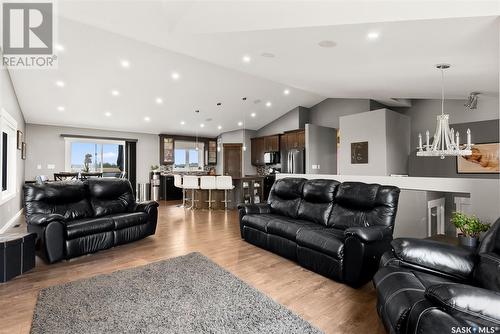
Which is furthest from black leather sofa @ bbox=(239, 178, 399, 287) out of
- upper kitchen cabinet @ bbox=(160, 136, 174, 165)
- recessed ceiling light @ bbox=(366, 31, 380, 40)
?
upper kitchen cabinet @ bbox=(160, 136, 174, 165)

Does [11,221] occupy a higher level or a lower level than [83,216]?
lower

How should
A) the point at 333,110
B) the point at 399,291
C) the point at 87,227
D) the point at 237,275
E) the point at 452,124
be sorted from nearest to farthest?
the point at 399,291 < the point at 237,275 < the point at 87,227 < the point at 452,124 < the point at 333,110

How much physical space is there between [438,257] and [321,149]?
6.24 m

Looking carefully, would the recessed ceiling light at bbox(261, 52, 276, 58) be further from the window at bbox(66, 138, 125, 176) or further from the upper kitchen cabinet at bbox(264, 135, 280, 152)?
the window at bbox(66, 138, 125, 176)

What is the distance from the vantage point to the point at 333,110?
7.97m

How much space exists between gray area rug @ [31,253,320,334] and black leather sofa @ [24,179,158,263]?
31.4 inches

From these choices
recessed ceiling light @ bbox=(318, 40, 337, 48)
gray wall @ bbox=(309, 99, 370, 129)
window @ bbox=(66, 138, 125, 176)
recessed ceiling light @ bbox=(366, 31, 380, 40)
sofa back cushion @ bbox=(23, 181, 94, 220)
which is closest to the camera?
recessed ceiling light @ bbox=(366, 31, 380, 40)

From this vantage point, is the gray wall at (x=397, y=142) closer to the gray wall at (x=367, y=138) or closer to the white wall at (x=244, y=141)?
the gray wall at (x=367, y=138)

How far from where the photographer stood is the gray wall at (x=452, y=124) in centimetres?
548

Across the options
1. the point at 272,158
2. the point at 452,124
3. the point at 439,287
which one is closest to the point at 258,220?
the point at 439,287

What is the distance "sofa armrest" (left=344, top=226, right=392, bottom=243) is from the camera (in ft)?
8.36

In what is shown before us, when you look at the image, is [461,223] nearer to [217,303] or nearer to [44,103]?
[217,303]

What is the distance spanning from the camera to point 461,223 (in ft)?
8.02

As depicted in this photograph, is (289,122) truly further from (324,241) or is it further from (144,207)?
(324,241)
